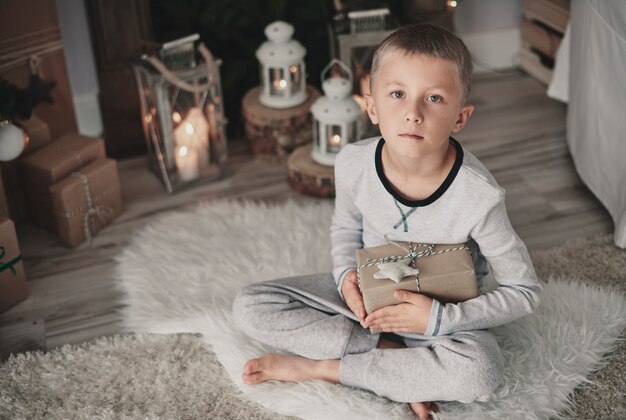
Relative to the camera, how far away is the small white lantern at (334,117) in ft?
7.09

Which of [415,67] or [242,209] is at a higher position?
[415,67]

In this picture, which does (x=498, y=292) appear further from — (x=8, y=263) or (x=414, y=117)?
(x=8, y=263)

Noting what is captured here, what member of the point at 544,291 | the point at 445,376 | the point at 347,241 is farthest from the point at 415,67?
the point at 544,291

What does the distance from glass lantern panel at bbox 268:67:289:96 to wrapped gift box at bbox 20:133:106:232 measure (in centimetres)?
56

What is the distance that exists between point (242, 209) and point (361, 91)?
0.55 meters

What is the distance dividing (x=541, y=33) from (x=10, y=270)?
1.97 meters

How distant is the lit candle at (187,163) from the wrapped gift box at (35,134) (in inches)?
14.7

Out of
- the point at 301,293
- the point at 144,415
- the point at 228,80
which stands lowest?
the point at 144,415

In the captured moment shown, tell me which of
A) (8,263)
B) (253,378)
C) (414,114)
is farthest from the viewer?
(8,263)

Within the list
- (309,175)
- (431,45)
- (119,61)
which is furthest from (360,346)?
(119,61)

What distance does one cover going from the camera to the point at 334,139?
7.30 ft

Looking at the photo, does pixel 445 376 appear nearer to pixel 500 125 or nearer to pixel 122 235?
pixel 122 235

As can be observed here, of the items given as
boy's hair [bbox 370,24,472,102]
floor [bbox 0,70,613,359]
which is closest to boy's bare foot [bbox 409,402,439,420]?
boy's hair [bbox 370,24,472,102]

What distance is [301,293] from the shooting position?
159cm
